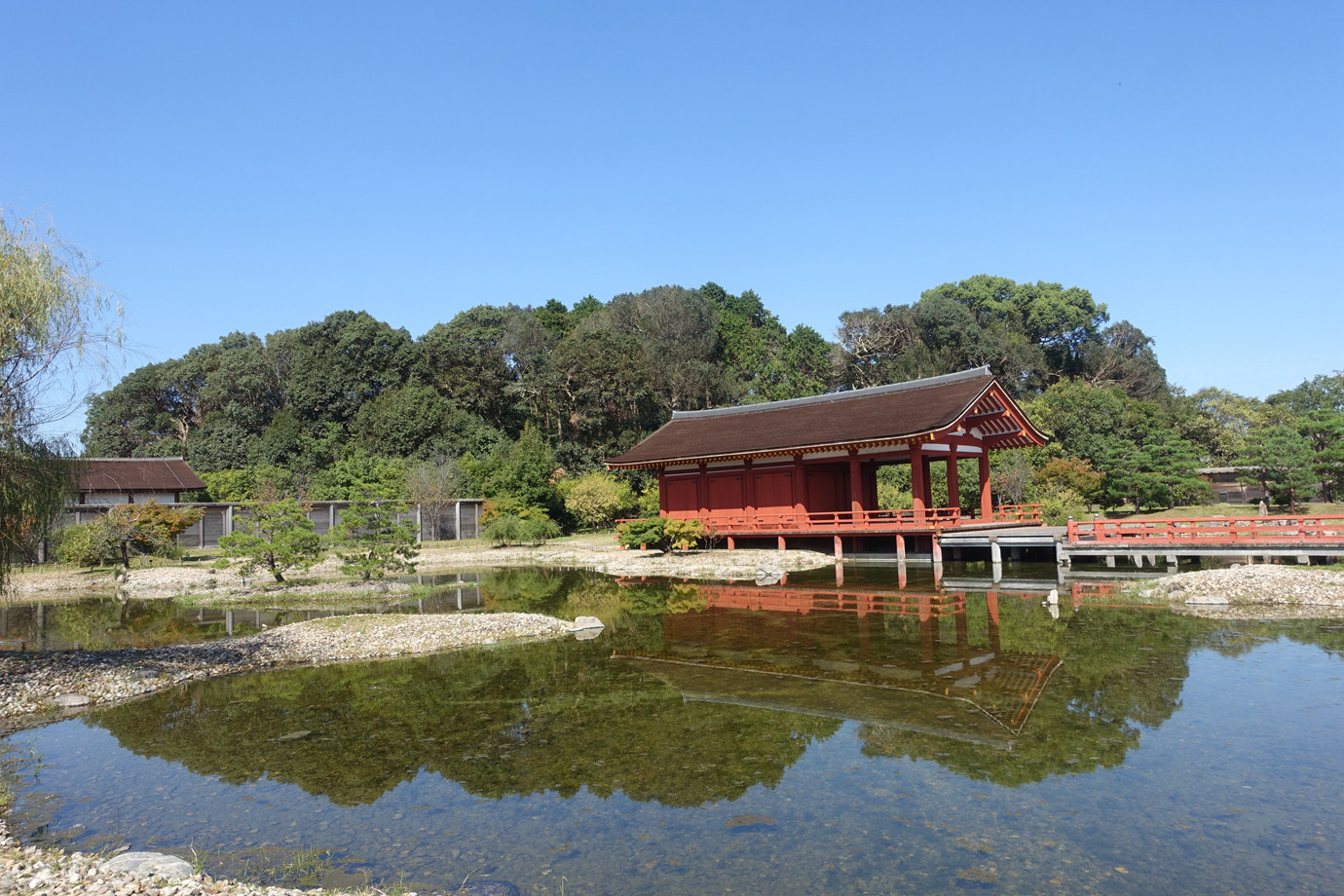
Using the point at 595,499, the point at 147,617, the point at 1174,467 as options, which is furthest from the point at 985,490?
the point at 147,617

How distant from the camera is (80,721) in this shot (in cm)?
846

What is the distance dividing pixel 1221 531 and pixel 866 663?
11.9 meters

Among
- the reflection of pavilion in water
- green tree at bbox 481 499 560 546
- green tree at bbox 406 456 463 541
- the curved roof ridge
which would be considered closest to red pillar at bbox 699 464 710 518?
the curved roof ridge

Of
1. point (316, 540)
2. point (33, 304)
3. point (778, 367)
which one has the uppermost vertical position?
point (778, 367)

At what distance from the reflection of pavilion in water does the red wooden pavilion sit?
6.74 m

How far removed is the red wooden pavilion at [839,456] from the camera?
71.7ft

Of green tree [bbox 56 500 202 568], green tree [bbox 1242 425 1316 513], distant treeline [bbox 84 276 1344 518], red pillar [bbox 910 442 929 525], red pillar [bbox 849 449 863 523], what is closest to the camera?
red pillar [bbox 910 442 929 525]

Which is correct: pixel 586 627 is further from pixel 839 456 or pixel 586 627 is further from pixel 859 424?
pixel 839 456

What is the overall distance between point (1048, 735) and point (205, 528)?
3211cm

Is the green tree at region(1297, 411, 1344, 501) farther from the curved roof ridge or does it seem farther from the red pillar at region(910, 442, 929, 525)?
the red pillar at region(910, 442, 929, 525)

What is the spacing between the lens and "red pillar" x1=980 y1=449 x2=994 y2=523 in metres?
23.0

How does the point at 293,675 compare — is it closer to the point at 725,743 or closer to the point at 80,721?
the point at 80,721

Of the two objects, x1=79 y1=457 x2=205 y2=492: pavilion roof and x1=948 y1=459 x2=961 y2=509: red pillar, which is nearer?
x1=948 y1=459 x2=961 y2=509: red pillar

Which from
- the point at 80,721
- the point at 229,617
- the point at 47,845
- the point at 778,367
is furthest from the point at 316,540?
the point at 778,367
